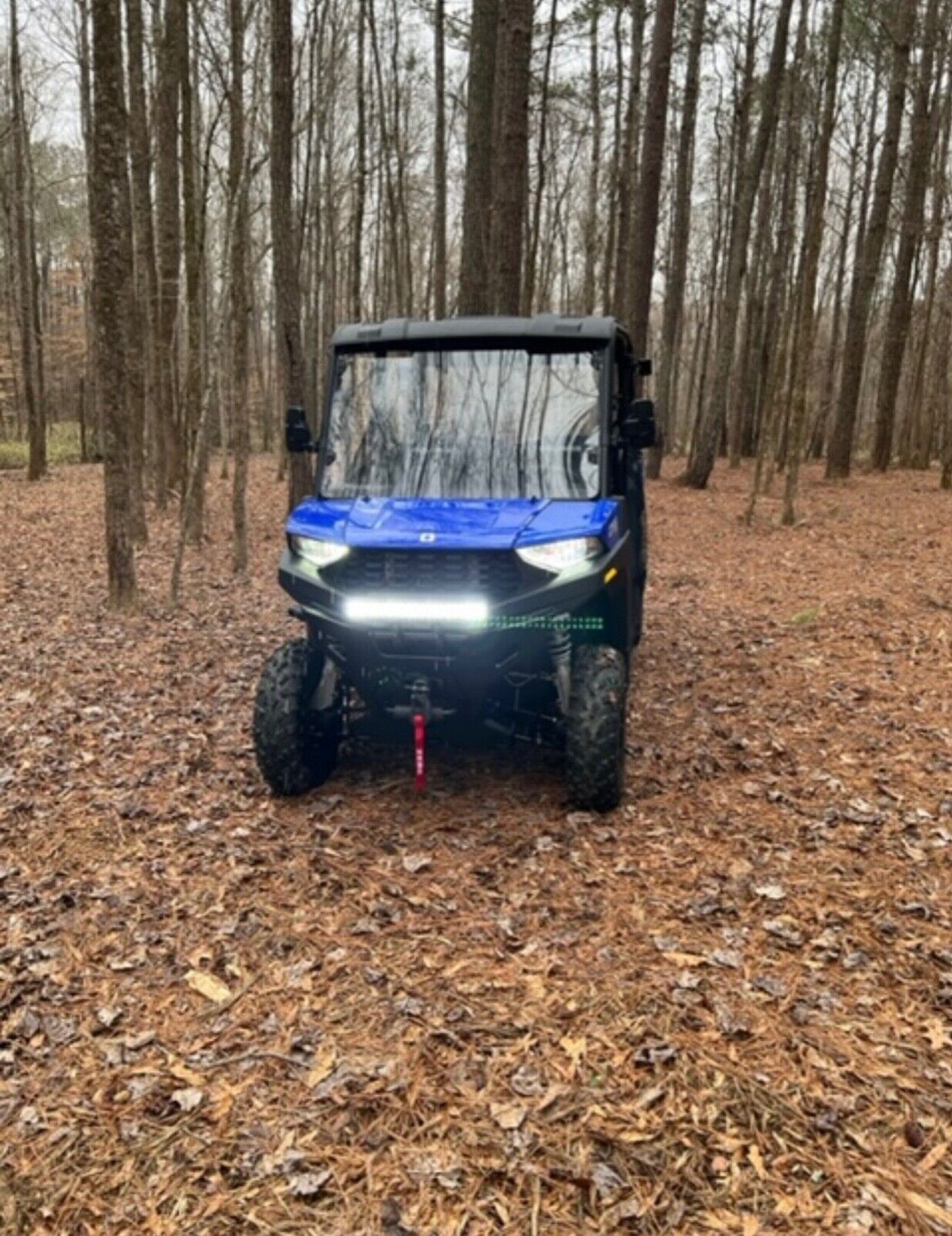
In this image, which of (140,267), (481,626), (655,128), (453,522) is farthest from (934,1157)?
(140,267)

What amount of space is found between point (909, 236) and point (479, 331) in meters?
17.4

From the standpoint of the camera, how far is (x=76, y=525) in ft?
48.8

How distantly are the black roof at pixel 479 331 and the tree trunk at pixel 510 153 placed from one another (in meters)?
4.36

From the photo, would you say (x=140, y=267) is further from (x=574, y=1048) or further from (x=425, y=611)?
(x=574, y=1048)

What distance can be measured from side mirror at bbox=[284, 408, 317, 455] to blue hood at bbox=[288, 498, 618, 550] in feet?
1.90

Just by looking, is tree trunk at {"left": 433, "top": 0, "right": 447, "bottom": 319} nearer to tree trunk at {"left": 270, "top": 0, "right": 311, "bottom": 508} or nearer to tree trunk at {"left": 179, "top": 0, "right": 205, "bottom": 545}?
tree trunk at {"left": 179, "top": 0, "right": 205, "bottom": 545}

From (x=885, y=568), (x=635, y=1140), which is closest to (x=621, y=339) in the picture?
(x=635, y=1140)

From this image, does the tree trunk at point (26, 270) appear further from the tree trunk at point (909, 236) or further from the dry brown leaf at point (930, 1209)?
the dry brown leaf at point (930, 1209)

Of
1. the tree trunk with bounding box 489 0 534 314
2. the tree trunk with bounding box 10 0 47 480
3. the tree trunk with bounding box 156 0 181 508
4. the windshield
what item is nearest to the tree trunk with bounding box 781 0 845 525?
the tree trunk with bounding box 489 0 534 314

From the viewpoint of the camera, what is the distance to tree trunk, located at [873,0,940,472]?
17.3 meters

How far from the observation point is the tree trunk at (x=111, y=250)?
7.84 m

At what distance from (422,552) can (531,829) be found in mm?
1555

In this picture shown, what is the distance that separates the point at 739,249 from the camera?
17.2m

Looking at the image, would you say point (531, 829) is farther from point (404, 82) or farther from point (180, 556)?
point (404, 82)
